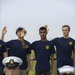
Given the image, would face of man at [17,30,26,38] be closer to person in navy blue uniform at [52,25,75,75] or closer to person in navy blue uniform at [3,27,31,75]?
person in navy blue uniform at [3,27,31,75]

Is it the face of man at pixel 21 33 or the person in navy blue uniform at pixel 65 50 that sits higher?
the face of man at pixel 21 33

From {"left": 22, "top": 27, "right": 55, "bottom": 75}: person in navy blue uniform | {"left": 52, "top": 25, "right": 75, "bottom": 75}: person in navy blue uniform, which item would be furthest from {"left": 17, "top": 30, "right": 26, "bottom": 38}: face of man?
{"left": 52, "top": 25, "right": 75, "bottom": 75}: person in navy blue uniform

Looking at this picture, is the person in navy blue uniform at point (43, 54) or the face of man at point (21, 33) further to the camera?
the person in navy blue uniform at point (43, 54)

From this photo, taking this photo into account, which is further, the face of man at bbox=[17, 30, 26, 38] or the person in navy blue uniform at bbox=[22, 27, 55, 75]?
the person in navy blue uniform at bbox=[22, 27, 55, 75]

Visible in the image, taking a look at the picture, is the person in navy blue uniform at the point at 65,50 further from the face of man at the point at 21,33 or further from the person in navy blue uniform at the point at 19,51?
the face of man at the point at 21,33

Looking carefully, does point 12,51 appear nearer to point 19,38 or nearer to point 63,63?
point 19,38

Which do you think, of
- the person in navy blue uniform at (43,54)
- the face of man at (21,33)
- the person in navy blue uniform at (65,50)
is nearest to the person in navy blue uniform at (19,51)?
the face of man at (21,33)

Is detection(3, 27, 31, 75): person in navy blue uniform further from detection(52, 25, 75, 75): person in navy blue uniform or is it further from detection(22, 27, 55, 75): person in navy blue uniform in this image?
detection(52, 25, 75, 75): person in navy blue uniform

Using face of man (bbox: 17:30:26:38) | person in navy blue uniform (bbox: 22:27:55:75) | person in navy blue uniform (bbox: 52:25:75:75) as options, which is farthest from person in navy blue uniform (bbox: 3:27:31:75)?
person in navy blue uniform (bbox: 52:25:75:75)

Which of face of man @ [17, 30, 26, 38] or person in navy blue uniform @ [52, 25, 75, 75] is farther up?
face of man @ [17, 30, 26, 38]


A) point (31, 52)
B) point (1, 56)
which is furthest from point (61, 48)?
point (1, 56)

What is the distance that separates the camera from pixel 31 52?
8.59 metres

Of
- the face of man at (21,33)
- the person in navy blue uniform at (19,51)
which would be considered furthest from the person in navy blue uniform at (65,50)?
the face of man at (21,33)

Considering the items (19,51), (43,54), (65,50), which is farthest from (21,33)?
(65,50)
